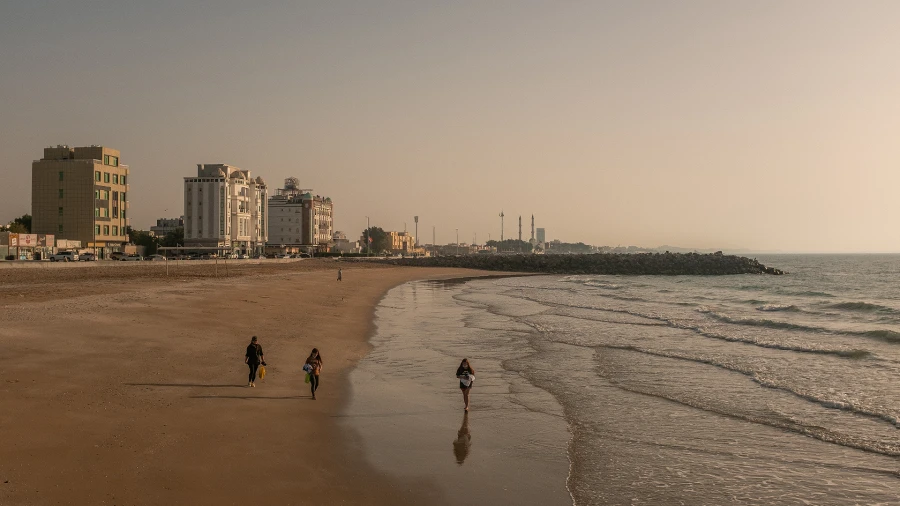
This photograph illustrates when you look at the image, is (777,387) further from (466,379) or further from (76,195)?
(76,195)

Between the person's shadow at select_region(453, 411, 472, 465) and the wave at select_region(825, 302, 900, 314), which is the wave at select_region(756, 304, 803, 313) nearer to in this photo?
the wave at select_region(825, 302, 900, 314)

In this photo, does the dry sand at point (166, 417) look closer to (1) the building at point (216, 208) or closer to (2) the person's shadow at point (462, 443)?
(2) the person's shadow at point (462, 443)

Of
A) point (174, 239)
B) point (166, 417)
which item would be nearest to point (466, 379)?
point (166, 417)

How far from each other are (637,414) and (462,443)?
15.8 ft

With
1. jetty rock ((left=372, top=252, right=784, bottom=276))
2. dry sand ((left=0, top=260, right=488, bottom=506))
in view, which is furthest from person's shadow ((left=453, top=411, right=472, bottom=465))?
jetty rock ((left=372, top=252, right=784, bottom=276))

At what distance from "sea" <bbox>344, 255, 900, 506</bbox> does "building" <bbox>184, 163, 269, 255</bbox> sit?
112576 mm

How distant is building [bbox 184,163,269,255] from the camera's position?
133m

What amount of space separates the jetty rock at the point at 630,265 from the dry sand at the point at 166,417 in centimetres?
9733

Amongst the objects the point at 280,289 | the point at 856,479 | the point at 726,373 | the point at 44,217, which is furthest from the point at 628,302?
the point at 44,217

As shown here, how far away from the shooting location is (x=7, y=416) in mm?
10828

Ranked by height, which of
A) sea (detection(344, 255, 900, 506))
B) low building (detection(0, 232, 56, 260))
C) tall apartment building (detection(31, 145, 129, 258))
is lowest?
sea (detection(344, 255, 900, 506))

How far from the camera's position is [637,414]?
14.6 m

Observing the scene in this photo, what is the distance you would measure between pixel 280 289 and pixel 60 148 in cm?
6938

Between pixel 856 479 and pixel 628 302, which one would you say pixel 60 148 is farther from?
pixel 856 479
